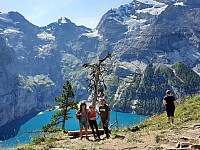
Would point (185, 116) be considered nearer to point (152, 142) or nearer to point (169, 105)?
point (169, 105)

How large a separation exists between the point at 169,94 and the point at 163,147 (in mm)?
A: 9774

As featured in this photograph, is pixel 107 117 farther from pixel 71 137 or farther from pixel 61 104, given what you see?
pixel 61 104

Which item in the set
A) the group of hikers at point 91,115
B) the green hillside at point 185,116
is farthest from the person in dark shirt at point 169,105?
the group of hikers at point 91,115

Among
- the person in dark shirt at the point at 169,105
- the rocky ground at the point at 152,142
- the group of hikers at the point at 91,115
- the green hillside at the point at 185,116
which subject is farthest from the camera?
the person in dark shirt at the point at 169,105

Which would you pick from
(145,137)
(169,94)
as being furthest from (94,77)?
(145,137)

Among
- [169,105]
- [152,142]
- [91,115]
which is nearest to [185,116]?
[169,105]

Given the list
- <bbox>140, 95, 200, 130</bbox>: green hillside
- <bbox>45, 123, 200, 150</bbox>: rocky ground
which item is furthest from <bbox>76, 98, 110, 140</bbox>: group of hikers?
<bbox>140, 95, 200, 130</bbox>: green hillside

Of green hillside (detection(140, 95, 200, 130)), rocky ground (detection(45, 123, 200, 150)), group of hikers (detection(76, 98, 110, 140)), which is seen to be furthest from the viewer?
green hillside (detection(140, 95, 200, 130))

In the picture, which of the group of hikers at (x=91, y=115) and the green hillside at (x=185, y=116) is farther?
the green hillside at (x=185, y=116)

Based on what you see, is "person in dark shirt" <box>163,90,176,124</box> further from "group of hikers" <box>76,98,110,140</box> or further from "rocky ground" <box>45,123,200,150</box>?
"group of hikers" <box>76,98,110,140</box>

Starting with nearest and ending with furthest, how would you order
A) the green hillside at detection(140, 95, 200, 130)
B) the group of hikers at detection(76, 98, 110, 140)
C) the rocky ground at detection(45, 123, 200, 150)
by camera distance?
the rocky ground at detection(45, 123, 200, 150)
the group of hikers at detection(76, 98, 110, 140)
the green hillside at detection(140, 95, 200, 130)

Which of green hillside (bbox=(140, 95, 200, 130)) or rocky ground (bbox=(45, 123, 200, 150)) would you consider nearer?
rocky ground (bbox=(45, 123, 200, 150))

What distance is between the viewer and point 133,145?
13523 millimetres

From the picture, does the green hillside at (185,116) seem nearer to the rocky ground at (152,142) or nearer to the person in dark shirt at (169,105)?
the person in dark shirt at (169,105)
